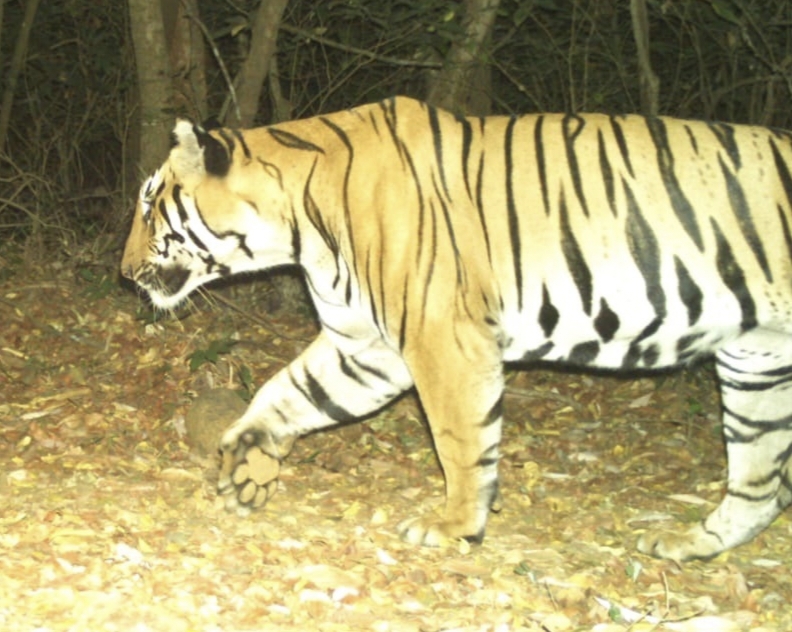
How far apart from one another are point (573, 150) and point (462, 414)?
1089 mm

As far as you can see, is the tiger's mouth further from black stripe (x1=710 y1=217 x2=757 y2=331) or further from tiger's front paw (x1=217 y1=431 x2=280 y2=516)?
black stripe (x1=710 y1=217 x2=757 y2=331)

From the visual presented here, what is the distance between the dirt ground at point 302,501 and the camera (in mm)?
3787

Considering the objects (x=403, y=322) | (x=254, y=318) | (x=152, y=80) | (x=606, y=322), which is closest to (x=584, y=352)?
(x=606, y=322)

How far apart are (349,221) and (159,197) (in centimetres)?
83

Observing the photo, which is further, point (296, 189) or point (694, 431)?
point (694, 431)

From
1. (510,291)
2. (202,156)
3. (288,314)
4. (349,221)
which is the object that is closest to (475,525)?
(510,291)

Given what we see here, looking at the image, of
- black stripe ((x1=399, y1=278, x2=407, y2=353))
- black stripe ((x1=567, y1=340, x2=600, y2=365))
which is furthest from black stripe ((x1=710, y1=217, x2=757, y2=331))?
black stripe ((x1=399, y1=278, x2=407, y2=353))

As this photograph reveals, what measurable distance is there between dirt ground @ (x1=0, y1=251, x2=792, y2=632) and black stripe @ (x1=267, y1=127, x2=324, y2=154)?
4.70 feet

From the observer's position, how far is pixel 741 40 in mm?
7191

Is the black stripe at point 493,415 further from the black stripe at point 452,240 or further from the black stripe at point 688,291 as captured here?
the black stripe at point 688,291

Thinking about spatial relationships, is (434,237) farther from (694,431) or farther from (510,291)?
(694,431)

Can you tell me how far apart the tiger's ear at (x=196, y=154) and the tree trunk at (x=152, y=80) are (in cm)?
208

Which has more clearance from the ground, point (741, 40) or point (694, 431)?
point (741, 40)

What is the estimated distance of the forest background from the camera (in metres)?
6.62
